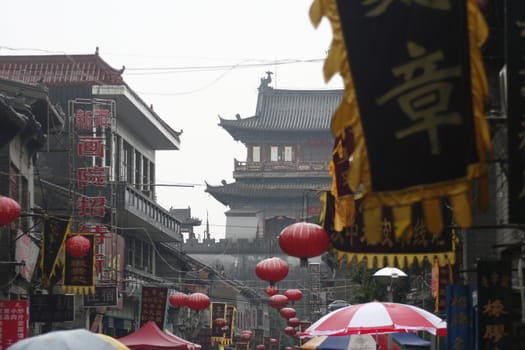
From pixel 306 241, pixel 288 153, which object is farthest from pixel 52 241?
pixel 288 153

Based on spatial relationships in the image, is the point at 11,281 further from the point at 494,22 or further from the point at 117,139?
the point at 117,139

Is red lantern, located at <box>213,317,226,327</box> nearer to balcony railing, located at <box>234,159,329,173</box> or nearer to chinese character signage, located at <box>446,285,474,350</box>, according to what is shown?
balcony railing, located at <box>234,159,329,173</box>

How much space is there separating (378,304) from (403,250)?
1923mm

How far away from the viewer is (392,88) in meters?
5.71

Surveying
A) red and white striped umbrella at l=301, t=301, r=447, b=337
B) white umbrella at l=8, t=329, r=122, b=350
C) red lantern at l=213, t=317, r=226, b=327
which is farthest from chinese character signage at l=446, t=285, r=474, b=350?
red lantern at l=213, t=317, r=226, b=327

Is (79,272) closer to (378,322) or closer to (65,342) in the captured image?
(378,322)

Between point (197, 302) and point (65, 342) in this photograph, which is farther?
point (197, 302)

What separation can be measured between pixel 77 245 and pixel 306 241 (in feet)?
33.3

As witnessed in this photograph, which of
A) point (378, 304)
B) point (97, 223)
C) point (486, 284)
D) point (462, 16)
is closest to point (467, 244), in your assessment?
point (378, 304)

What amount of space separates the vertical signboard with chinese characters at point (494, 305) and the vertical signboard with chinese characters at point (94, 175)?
826 inches

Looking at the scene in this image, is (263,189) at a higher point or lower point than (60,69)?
lower

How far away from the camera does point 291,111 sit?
226ft

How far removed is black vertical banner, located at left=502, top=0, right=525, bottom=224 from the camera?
6.77m

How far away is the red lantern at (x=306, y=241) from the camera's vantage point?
48.5 feet
